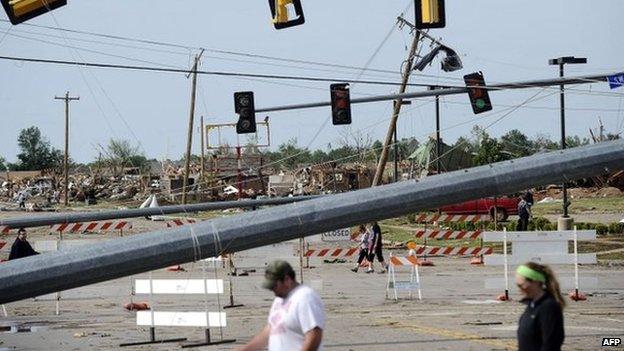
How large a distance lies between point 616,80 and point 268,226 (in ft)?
67.0

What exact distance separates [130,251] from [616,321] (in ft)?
34.9

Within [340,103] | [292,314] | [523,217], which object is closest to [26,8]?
[292,314]

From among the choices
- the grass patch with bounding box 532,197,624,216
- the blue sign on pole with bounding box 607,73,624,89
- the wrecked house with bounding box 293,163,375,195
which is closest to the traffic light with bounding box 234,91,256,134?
the blue sign on pole with bounding box 607,73,624,89

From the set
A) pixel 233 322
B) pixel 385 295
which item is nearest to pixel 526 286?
pixel 233 322

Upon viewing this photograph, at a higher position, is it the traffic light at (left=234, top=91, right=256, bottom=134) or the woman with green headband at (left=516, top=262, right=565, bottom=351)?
the traffic light at (left=234, top=91, right=256, bottom=134)

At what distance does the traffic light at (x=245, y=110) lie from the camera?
118 ft

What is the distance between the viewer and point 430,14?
83.3 feet

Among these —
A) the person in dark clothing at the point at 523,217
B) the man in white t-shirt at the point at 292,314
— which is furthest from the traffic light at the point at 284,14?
the person in dark clothing at the point at 523,217

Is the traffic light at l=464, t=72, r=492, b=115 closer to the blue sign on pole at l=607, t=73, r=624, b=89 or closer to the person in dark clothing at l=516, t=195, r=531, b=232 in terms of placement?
the blue sign on pole at l=607, t=73, r=624, b=89

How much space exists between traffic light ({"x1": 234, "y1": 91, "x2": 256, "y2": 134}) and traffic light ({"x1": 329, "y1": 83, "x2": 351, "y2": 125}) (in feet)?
8.30

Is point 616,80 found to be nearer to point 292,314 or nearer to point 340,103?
point 340,103

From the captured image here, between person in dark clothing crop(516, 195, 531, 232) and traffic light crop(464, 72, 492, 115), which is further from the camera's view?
person in dark clothing crop(516, 195, 531, 232)

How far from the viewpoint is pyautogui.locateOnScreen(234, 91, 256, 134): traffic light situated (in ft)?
118
